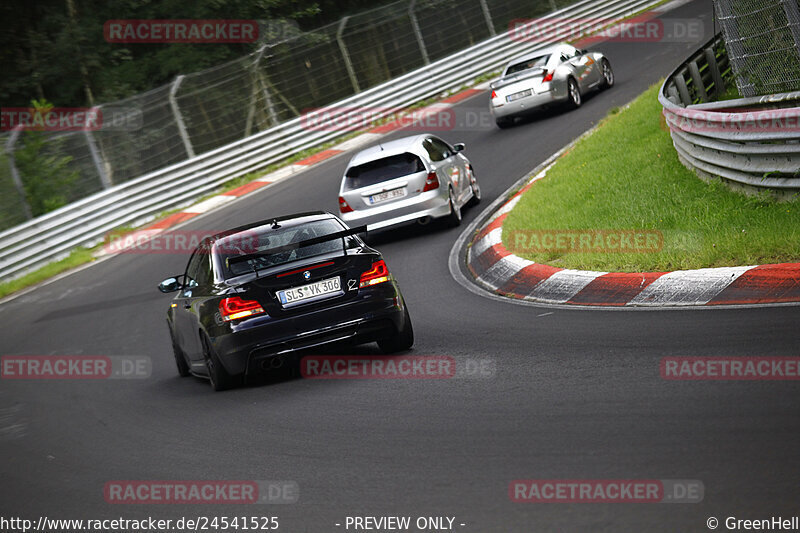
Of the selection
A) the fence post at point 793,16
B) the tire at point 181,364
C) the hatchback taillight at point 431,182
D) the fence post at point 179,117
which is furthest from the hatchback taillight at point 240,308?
the fence post at point 179,117

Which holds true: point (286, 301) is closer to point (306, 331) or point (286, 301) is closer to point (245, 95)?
point (306, 331)

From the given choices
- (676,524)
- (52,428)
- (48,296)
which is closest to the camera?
(676,524)

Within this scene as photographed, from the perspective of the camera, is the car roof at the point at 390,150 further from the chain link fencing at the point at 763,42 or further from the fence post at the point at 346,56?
the fence post at the point at 346,56

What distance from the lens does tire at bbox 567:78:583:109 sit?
22.7 m

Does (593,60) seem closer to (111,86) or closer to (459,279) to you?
(459,279)

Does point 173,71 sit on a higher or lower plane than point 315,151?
higher

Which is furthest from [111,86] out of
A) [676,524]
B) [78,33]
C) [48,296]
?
[676,524]

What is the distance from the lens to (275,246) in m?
9.00

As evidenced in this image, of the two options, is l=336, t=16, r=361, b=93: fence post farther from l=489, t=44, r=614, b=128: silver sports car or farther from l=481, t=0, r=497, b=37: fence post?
l=489, t=44, r=614, b=128: silver sports car

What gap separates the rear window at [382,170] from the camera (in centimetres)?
1520

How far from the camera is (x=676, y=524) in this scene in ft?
14.2

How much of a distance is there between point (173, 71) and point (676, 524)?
30.4 meters

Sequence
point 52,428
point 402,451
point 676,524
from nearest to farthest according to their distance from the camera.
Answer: point 676,524 → point 402,451 → point 52,428

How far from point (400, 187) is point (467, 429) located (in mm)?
9205
